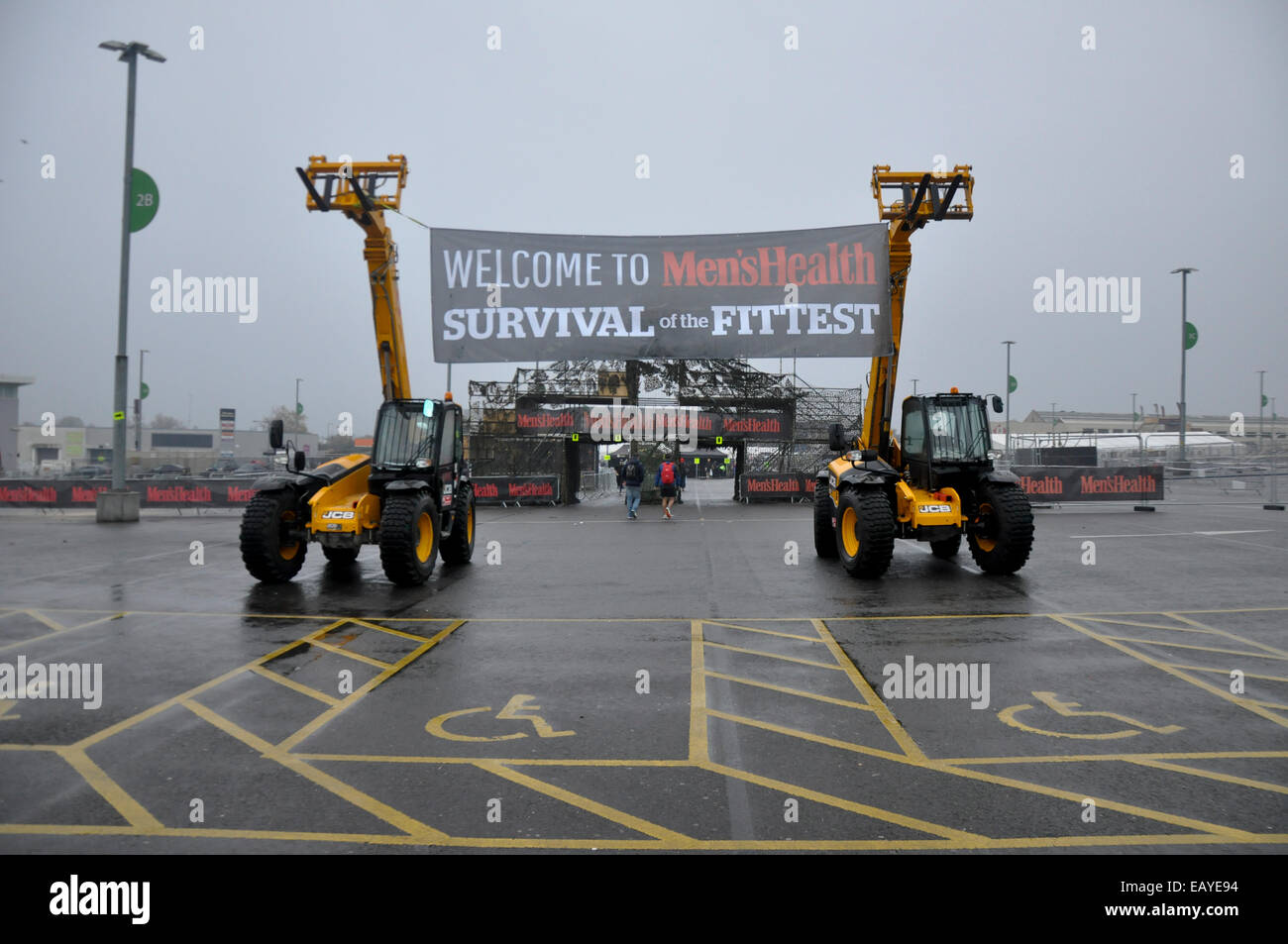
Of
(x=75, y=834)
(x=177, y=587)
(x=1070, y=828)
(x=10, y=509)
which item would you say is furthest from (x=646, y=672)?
(x=10, y=509)

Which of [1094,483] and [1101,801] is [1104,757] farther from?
[1094,483]

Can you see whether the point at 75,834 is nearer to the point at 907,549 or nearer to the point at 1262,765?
the point at 1262,765

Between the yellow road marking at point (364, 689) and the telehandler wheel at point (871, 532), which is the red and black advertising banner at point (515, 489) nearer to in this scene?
the telehandler wheel at point (871, 532)

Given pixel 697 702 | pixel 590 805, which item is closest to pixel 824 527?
pixel 697 702

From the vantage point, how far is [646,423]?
2903 cm

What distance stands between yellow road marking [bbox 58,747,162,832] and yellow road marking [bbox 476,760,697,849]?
1.64m

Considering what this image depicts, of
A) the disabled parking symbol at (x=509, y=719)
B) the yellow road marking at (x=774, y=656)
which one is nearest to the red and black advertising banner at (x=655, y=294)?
the yellow road marking at (x=774, y=656)

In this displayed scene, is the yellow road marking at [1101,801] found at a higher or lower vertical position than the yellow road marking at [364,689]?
higher

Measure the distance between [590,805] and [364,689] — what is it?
2899 mm

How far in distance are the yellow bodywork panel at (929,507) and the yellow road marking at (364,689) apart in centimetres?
651

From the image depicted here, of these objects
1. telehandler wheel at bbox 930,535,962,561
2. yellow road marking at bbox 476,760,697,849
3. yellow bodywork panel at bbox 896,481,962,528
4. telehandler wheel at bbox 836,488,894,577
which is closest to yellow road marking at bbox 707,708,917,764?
yellow road marking at bbox 476,760,697,849

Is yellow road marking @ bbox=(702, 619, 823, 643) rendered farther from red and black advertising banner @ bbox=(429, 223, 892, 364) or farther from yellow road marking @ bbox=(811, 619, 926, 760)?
red and black advertising banner @ bbox=(429, 223, 892, 364)

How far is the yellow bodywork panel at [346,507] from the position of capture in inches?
433
